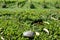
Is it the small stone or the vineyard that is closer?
the small stone

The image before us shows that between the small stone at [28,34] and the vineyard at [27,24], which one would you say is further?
the vineyard at [27,24]

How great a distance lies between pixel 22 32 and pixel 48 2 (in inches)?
477

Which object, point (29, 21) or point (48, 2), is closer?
point (29, 21)

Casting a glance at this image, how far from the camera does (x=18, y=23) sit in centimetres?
1662

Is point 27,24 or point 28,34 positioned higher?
point 28,34

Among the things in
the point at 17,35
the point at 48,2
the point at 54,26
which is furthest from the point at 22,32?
the point at 48,2

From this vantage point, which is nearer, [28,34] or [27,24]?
[28,34]

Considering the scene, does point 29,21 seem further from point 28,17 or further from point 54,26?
point 54,26

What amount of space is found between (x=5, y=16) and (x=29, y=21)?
2761 millimetres

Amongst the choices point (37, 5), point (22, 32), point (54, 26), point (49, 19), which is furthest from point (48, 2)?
point (22, 32)

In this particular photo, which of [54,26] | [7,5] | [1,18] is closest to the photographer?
[54,26]

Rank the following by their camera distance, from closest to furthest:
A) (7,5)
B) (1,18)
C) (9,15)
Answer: (1,18) → (9,15) → (7,5)

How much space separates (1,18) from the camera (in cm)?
1772

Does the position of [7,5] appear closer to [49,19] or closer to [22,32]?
[49,19]
